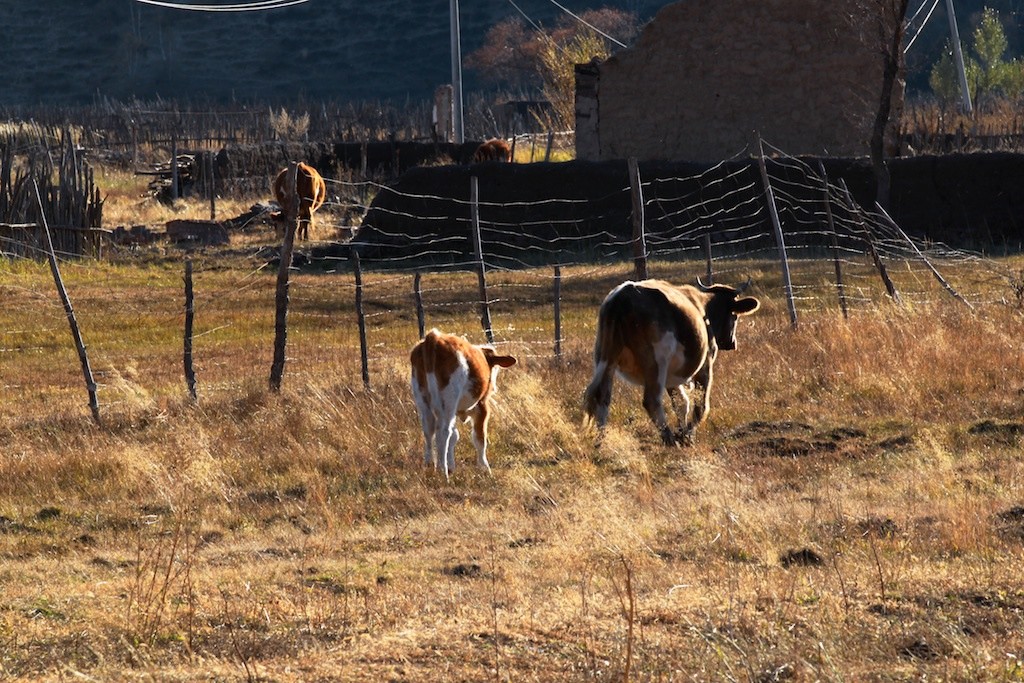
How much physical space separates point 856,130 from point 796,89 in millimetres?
1427

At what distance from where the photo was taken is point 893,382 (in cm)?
1252

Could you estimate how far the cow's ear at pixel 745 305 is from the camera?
40.7 ft

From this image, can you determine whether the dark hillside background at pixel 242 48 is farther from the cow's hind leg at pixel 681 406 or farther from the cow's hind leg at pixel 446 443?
the cow's hind leg at pixel 446 443

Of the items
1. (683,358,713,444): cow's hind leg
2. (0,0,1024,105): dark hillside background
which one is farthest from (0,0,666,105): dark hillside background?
(683,358,713,444): cow's hind leg

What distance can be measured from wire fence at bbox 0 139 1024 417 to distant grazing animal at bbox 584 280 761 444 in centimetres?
334

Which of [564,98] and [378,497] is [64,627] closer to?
[378,497]

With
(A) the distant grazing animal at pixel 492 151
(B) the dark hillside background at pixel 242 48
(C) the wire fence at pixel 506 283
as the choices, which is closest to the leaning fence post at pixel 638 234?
(C) the wire fence at pixel 506 283

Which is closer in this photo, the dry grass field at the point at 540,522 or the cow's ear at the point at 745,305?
the dry grass field at the point at 540,522

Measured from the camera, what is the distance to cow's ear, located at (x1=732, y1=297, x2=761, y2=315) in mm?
12398

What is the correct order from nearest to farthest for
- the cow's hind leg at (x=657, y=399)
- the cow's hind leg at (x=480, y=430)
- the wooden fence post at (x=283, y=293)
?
1. the cow's hind leg at (x=480, y=430)
2. the cow's hind leg at (x=657, y=399)
3. the wooden fence post at (x=283, y=293)

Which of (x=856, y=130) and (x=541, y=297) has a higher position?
(x=856, y=130)

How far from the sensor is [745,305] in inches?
490

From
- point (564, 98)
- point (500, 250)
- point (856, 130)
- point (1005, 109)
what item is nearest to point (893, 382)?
point (500, 250)

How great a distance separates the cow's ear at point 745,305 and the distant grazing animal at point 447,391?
2677 millimetres
